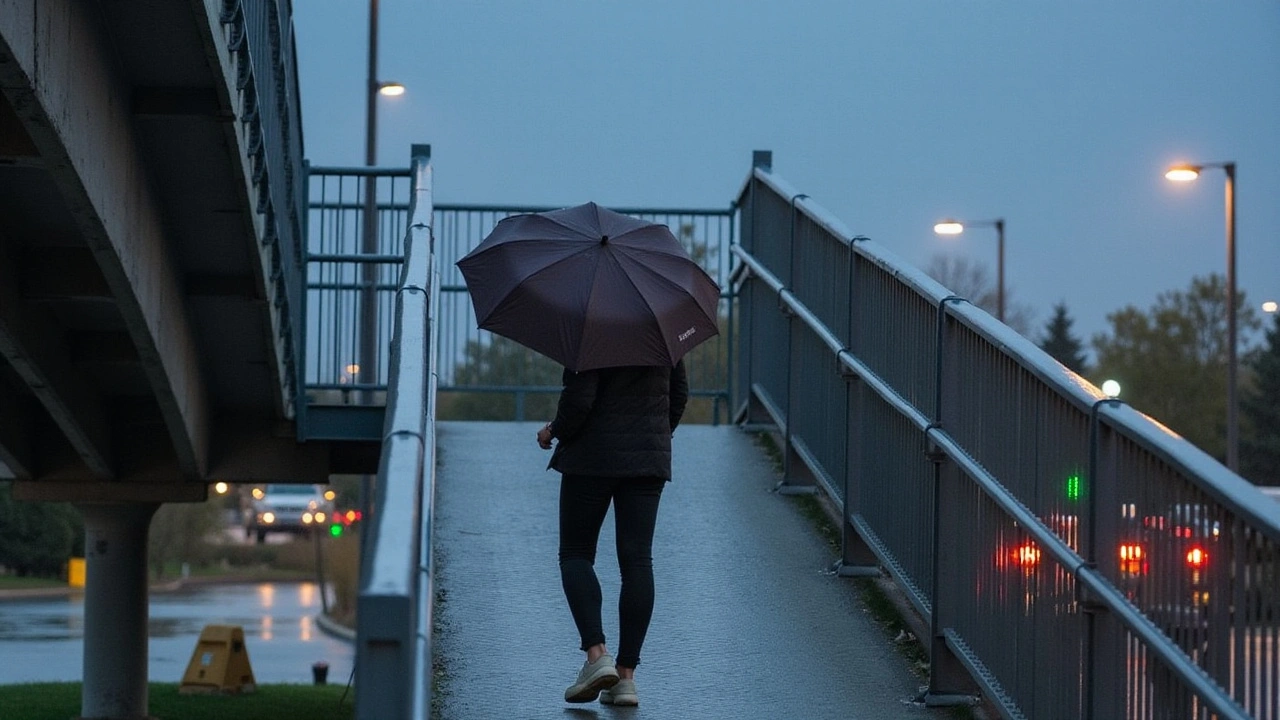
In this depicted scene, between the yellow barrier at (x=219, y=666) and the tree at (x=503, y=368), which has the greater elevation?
the tree at (x=503, y=368)

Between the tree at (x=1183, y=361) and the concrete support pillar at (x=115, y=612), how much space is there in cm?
5152

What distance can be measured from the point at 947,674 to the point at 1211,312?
6257cm

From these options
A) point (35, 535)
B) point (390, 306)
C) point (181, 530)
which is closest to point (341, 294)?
point (390, 306)

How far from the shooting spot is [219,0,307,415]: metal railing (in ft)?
29.6

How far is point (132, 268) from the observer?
9.67m

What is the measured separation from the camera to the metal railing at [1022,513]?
434 cm

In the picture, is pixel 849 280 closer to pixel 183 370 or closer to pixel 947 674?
pixel 947 674

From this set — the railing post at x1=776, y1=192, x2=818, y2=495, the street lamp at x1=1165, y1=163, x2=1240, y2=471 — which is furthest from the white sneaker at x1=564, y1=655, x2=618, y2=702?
the street lamp at x1=1165, y1=163, x2=1240, y2=471

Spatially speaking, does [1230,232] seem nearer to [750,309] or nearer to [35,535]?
[750,309]

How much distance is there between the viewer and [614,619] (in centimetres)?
744

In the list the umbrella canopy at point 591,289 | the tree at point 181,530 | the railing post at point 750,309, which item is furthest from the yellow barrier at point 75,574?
the umbrella canopy at point 591,289

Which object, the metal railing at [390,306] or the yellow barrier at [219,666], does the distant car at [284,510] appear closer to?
the yellow barrier at [219,666]

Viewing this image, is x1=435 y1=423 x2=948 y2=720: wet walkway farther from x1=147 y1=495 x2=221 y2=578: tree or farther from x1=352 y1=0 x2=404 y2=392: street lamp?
x1=147 y1=495 x2=221 y2=578: tree

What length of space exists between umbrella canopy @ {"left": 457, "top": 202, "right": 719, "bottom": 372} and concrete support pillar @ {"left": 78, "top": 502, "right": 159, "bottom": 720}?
1027 centimetres
